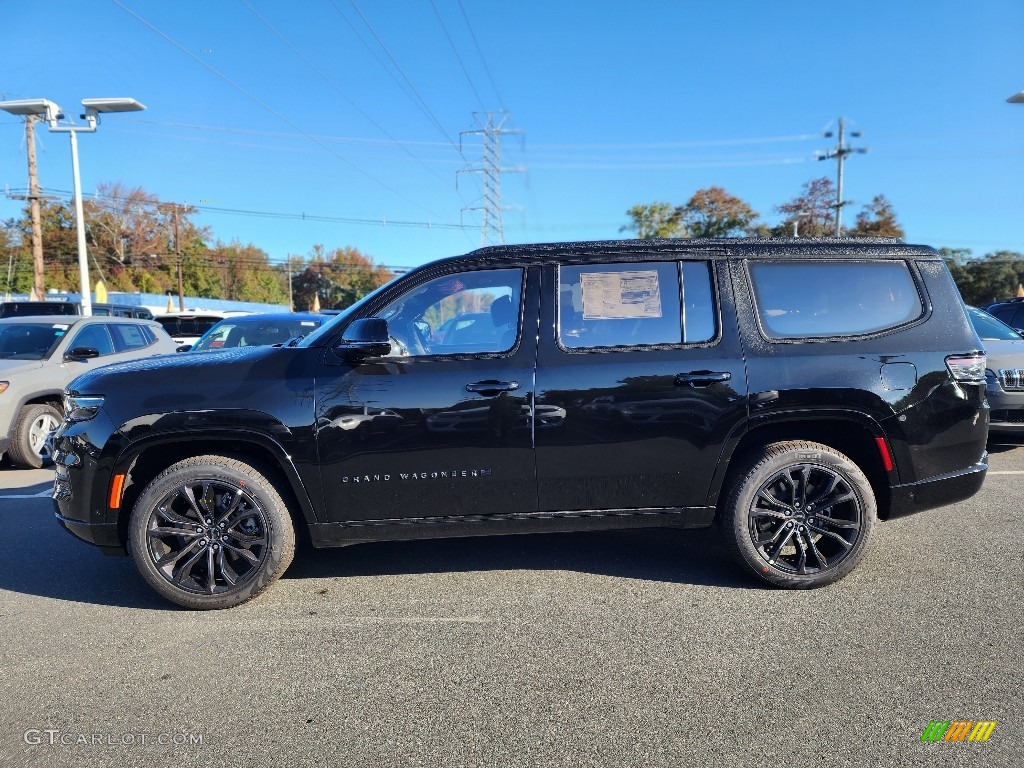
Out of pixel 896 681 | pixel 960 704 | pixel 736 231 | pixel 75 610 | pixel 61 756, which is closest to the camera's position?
pixel 61 756

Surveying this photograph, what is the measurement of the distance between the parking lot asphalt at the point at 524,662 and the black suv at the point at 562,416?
38 centimetres

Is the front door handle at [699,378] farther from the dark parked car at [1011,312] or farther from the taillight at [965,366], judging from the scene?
the dark parked car at [1011,312]

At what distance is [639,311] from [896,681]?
6.98ft

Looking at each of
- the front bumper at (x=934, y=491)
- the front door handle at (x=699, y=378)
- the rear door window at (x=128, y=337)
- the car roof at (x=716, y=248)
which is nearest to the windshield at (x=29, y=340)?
the rear door window at (x=128, y=337)

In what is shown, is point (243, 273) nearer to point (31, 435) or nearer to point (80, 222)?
point (80, 222)

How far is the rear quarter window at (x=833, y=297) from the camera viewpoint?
12.1 feet

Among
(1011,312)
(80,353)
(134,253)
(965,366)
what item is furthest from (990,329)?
(134,253)

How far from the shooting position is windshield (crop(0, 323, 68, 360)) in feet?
24.4

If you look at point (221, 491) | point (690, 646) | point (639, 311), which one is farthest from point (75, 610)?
point (639, 311)

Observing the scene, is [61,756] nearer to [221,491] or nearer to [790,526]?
[221,491]

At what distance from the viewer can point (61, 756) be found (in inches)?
94.2

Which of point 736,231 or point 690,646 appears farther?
point 736,231

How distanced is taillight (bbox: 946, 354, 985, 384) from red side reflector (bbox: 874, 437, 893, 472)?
1.81 ft

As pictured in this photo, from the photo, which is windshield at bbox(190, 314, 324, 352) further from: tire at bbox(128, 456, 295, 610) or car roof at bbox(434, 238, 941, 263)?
car roof at bbox(434, 238, 941, 263)
